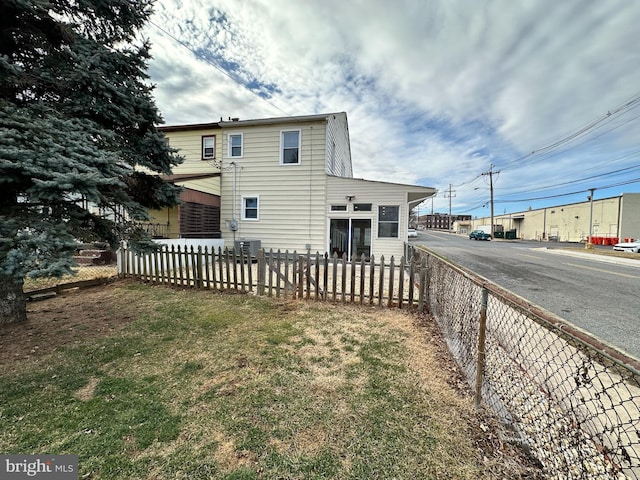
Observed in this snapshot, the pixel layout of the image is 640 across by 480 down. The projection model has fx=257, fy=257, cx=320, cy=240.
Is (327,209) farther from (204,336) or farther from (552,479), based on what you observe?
(552,479)

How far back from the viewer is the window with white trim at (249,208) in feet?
39.9

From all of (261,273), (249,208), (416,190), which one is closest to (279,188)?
(249,208)

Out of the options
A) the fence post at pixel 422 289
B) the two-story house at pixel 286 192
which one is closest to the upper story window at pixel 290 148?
the two-story house at pixel 286 192

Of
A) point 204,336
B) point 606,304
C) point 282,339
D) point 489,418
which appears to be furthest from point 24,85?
point 606,304

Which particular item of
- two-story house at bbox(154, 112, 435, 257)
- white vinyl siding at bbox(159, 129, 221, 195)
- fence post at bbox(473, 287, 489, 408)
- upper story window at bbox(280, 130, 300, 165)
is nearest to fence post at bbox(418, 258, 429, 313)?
fence post at bbox(473, 287, 489, 408)

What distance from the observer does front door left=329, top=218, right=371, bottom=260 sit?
1118 cm

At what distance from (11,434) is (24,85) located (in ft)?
14.3

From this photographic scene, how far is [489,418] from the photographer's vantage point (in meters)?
2.24

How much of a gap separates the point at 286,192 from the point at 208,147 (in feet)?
15.3

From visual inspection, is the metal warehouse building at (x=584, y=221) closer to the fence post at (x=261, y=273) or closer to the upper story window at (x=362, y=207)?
the upper story window at (x=362, y=207)

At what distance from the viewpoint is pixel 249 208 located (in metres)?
12.2

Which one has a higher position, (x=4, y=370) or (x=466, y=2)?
(x=466, y=2)

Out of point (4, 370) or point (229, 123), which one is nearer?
point (4, 370)

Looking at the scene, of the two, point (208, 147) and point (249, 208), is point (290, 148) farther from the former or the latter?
point (208, 147)
